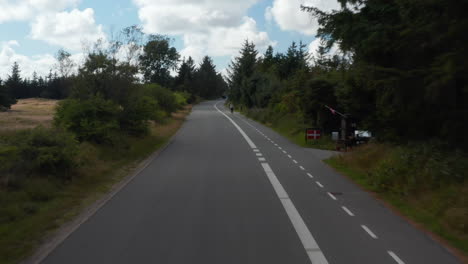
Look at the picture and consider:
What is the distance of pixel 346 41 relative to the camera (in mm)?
17156

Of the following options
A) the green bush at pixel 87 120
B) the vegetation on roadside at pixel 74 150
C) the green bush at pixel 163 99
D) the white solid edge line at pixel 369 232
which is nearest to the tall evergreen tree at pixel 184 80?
the green bush at pixel 163 99

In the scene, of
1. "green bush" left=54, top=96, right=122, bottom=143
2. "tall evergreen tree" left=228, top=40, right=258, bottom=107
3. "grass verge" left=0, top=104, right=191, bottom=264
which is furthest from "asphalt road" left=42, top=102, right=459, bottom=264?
"tall evergreen tree" left=228, top=40, right=258, bottom=107

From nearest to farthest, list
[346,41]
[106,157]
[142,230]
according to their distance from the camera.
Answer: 1. [142,230]
2. [346,41]
3. [106,157]

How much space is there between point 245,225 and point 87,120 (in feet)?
46.5

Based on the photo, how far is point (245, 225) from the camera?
32.1ft

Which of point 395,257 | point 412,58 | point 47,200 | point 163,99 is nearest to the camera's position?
point 395,257

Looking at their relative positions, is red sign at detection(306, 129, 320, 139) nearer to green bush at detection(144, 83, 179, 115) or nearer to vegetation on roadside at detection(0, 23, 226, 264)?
vegetation on roadside at detection(0, 23, 226, 264)

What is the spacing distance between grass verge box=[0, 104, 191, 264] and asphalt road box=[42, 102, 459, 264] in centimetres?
67

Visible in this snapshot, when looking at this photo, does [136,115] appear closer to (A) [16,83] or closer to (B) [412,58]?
(B) [412,58]

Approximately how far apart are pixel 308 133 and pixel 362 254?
69.7 feet

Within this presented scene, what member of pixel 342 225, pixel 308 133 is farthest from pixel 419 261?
pixel 308 133

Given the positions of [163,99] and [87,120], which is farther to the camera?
[163,99]

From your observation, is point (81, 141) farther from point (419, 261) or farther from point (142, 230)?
point (419, 261)

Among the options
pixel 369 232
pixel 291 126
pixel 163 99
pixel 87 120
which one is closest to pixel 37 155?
pixel 87 120
